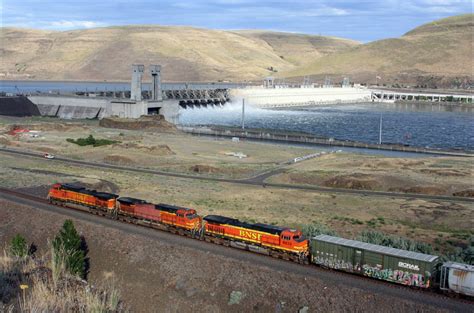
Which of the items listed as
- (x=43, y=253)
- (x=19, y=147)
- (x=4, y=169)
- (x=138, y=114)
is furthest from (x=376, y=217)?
(x=138, y=114)

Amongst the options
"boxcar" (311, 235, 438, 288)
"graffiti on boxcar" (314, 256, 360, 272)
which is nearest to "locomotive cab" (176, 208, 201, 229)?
"boxcar" (311, 235, 438, 288)

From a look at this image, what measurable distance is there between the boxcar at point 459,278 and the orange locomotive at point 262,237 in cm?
883

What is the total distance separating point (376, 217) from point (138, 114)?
99237 mm

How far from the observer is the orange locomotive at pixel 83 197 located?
154ft

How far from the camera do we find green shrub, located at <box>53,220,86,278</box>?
36.0 metres

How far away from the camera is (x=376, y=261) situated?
32.6m

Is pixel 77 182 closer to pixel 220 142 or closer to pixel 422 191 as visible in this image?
pixel 422 191

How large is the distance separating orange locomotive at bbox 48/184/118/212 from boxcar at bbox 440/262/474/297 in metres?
27.6

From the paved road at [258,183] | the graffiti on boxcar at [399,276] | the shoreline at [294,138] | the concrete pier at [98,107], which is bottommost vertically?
the graffiti on boxcar at [399,276]

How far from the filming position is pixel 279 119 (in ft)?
622

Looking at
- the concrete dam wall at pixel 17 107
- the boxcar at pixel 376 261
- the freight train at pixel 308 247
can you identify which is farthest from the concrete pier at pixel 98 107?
the boxcar at pixel 376 261

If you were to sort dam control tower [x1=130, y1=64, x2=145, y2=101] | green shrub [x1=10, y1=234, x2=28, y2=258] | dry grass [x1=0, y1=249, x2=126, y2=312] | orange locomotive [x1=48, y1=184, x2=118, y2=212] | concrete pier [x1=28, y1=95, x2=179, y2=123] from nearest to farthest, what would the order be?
1. dry grass [x1=0, y1=249, x2=126, y2=312]
2. green shrub [x1=10, y1=234, x2=28, y2=258]
3. orange locomotive [x1=48, y1=184, x2=118, y2=212]
4. concrete pier [x1=28, y1=95, x2=179, y2=123]
5. dam control tower [x1=130, y1=64, x2=145, y2=101]

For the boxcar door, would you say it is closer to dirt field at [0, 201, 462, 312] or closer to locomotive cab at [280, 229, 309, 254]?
dirt field at [0, 201, 462, 312]

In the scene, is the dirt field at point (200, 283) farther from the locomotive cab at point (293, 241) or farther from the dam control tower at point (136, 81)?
the dam control tower at point (136, 81)
